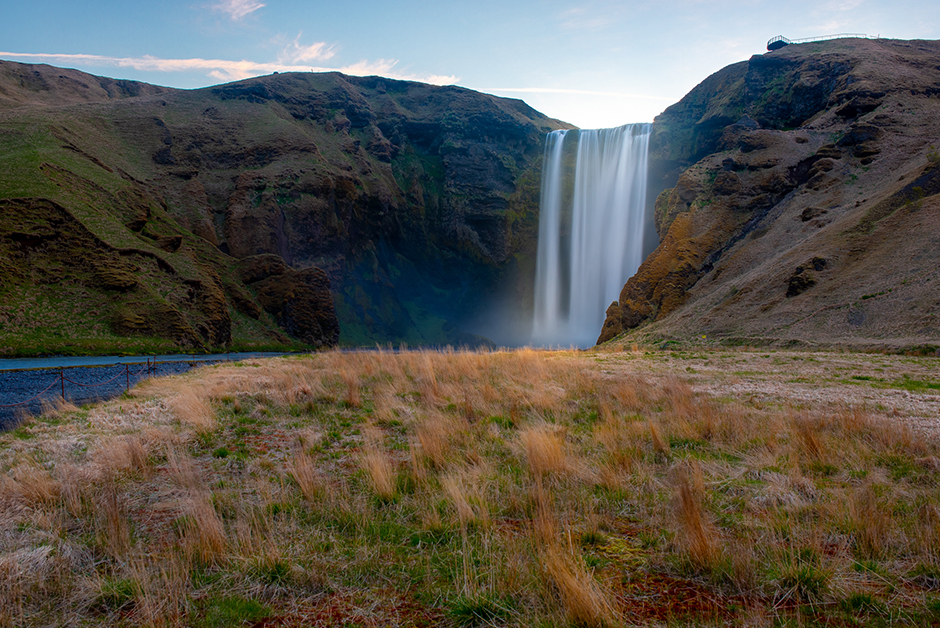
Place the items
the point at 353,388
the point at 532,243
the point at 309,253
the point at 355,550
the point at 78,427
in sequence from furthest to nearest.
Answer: the point at 532,243 → the point at 309,253 → the point at 353,388 → the point at 78,427 → the point at 355,550

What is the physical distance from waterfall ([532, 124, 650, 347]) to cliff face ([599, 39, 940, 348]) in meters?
3.45

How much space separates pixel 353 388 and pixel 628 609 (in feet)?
27.5

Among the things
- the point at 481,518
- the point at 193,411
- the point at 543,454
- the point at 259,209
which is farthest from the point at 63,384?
the point at 259,209

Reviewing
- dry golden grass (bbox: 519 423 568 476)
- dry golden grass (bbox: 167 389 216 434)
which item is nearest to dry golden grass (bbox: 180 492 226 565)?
dry golden grass (bbox: 519 423 568 476)

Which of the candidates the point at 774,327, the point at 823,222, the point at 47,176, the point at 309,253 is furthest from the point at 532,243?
the point at 47,176

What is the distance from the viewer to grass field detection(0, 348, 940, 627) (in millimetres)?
2795

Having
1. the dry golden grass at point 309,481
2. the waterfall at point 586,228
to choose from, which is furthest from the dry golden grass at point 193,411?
the waterfall at point 586,228

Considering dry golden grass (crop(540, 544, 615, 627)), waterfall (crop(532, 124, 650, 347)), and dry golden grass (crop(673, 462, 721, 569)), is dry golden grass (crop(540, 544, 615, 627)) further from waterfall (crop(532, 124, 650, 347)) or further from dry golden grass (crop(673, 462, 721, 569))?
waterfall (crop(532, 124, 650, 347))

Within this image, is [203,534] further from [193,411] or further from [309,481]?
[193,411]

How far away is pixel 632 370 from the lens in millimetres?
14352

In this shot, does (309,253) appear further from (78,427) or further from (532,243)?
(78,427)

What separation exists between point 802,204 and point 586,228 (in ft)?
81.1

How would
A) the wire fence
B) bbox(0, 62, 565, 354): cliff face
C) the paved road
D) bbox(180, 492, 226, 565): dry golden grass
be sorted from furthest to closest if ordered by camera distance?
bbox(0, 62, 565, 354): cliff face → the wire fence → the paved road → bbox(180, 492, 226, 565): dry golden grass

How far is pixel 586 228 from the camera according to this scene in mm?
56812
